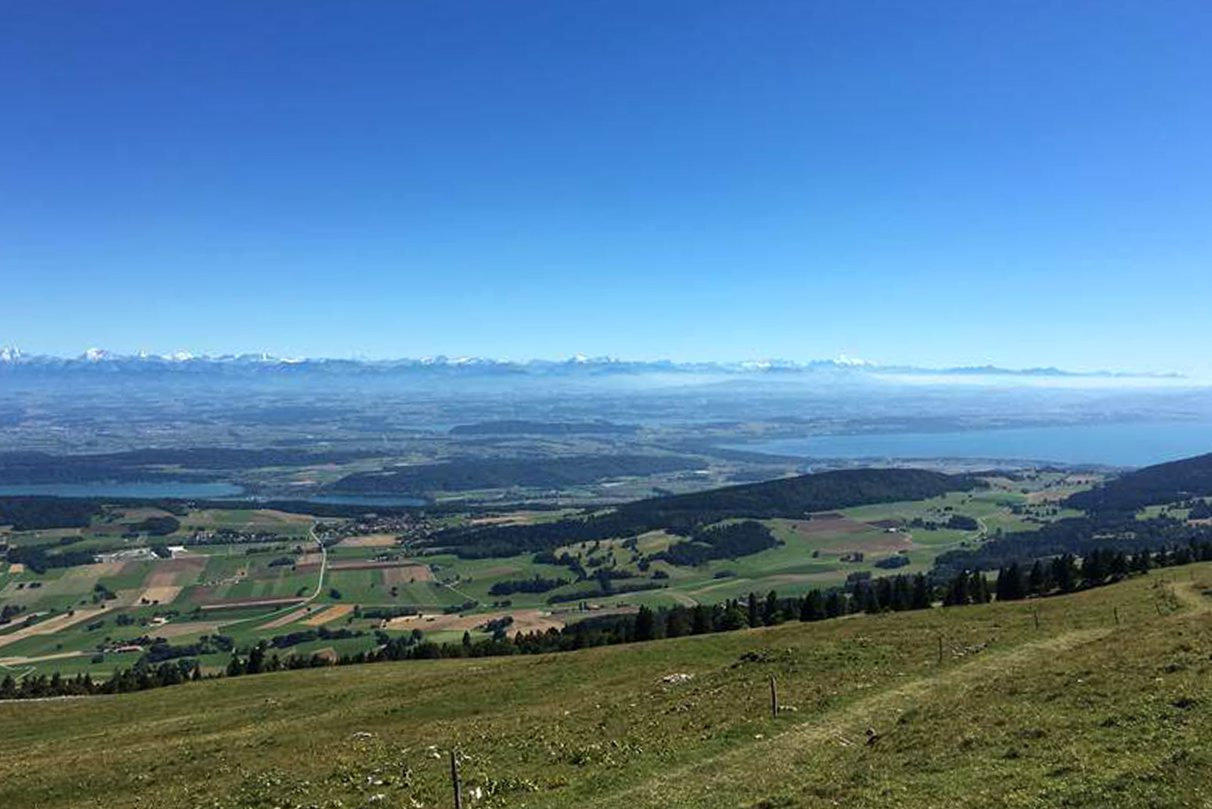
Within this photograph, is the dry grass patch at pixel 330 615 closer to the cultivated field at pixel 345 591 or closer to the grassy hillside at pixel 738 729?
the cultivated field at pixel 345 591

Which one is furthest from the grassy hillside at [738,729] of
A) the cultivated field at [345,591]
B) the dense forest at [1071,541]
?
the dense forest at [1071,541]

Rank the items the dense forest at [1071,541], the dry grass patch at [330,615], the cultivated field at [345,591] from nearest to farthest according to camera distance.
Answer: the cultivated field at [345,591], the dry grass patch at [330,615], the dense forest at [1071,541]

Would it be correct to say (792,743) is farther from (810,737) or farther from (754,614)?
(754,614)

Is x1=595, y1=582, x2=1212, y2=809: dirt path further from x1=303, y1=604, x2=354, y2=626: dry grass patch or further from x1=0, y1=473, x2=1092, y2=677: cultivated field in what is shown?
x1=303, y1=604, x2=354, y2=626: dry grass patch

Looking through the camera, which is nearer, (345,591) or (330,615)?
(330,615)

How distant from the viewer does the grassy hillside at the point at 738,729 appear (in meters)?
18.1

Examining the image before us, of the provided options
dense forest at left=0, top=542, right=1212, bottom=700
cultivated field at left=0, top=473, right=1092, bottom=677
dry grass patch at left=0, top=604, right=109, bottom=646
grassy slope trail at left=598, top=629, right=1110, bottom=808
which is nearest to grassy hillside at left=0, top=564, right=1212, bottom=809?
grassy slope trail at left=598, top=629, right=1110, bottom=808

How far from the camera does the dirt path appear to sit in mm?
19547

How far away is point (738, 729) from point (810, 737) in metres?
2.68

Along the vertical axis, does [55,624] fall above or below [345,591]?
below

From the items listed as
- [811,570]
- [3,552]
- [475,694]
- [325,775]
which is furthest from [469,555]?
[325,775]

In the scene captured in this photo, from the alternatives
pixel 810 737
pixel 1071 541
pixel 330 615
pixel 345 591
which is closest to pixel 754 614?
pixel 810 737

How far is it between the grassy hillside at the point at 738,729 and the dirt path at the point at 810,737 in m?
0.11

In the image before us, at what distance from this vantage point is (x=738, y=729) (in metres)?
25.1
